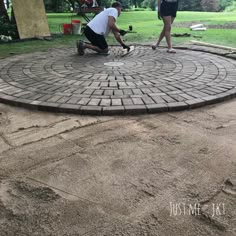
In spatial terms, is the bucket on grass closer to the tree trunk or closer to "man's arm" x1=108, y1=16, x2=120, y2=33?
the tree trunk

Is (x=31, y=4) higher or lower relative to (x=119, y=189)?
higher

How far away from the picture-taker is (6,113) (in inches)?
126

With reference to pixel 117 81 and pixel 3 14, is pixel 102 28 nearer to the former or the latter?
pixel 117 81

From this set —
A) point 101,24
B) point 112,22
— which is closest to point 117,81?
point 112,22

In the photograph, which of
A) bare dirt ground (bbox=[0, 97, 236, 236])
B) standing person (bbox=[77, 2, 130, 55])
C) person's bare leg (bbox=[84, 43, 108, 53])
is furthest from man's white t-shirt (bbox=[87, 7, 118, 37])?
bare dirt ground (bbox=[0, 97, 236, 236])

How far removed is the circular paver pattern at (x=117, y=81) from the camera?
131 inches

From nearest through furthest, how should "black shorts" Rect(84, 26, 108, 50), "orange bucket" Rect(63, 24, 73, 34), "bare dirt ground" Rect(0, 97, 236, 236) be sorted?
"bare dirt ground" Rect(0, 97, 236, 236)
"black shorts" Rect(84, 26, 108, 50)
"orange bucket" Rect(63, 24, 73, 34)

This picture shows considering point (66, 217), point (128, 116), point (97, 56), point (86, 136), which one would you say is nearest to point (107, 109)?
point (128, 116)

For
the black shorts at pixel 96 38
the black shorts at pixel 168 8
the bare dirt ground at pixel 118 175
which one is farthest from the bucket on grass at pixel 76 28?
the bare dirt ground at pixel 118 175

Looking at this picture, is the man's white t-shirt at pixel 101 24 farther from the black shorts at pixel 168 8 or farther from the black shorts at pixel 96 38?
the black shorts at pixel 168 8

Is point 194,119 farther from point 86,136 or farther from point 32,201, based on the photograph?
point 32,201

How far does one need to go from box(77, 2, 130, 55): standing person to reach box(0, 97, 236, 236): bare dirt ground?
2994mm

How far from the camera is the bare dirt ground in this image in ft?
5.53

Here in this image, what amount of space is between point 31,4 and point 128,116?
6052mm
